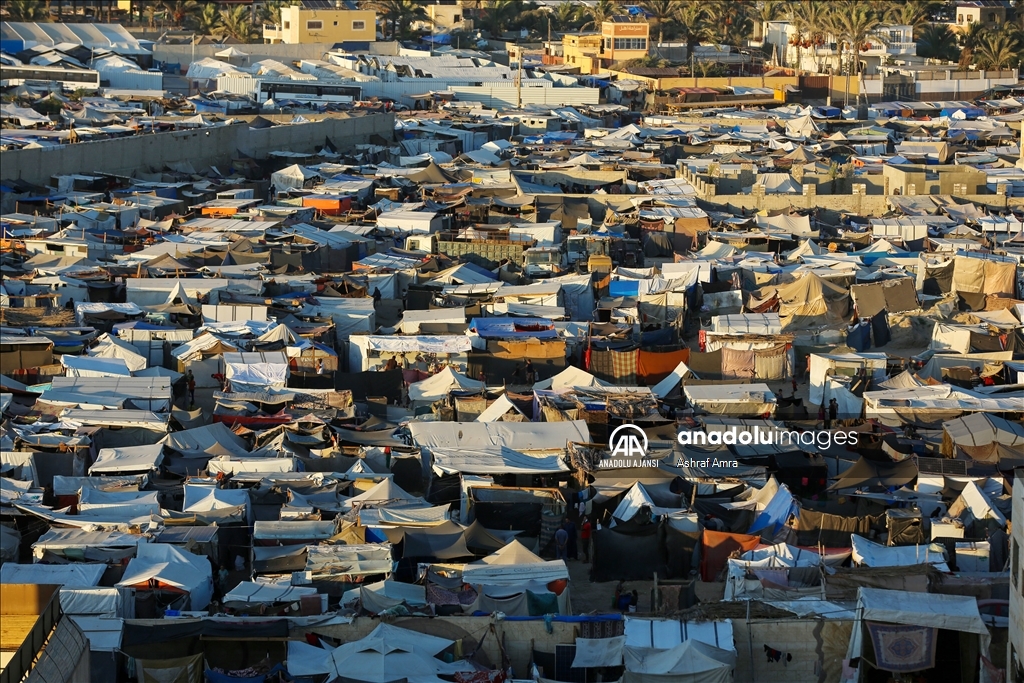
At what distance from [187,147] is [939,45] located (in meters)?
43.3

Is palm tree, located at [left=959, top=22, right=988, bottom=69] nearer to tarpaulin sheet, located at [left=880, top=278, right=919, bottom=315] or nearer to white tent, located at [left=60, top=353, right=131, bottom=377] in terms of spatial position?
tarpaulin sheet, located at [left=880, top=278, right=919, bottom=315]

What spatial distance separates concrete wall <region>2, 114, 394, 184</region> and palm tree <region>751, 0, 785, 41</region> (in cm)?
3717

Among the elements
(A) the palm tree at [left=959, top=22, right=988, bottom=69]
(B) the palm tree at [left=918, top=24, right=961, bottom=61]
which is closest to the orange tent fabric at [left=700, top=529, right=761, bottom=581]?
(A) the palm tree at [left=959, top=22, right=988, bottom=69]

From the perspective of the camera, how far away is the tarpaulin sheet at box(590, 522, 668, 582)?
16234 millimetres

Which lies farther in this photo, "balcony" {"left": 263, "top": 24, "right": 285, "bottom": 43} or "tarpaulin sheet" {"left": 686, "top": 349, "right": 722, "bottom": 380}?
"balcony" {"left": 263, "top": 24, "right": 285, "bottom": 43}

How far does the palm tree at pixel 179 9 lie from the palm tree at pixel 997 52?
38994 millimetres

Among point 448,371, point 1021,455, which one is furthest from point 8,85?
point 1021,455

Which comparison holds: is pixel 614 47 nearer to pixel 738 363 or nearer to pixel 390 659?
pixel 738 363

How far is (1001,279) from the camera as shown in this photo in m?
28.0

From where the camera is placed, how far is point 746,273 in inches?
1173

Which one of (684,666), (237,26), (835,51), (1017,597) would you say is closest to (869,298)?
(1017,597)

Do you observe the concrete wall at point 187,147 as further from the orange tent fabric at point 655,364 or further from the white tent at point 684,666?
the white tent at point 684,666

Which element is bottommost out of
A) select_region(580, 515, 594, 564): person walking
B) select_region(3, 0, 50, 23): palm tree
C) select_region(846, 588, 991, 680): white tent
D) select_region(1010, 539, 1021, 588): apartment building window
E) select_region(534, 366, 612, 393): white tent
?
select_region(580, 515, 594, 564): person walking

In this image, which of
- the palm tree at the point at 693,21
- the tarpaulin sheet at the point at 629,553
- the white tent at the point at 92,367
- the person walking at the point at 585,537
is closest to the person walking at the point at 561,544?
the person walking at the point at 585,537
